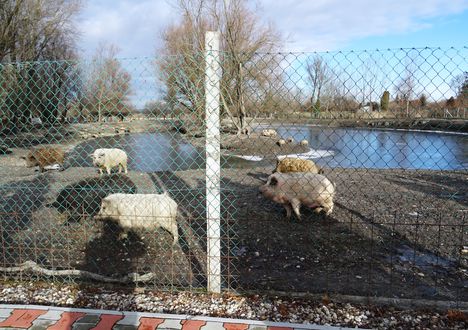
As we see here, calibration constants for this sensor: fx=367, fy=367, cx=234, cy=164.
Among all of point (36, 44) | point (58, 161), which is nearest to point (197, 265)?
point (58, 161)

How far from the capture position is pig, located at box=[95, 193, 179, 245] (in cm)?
531

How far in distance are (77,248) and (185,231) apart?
1.55m

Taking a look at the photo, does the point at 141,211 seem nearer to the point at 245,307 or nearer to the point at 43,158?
the point at 245,307

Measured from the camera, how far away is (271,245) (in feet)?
16.9

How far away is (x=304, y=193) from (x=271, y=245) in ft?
5.36

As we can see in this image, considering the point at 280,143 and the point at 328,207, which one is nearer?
the point at 328,207

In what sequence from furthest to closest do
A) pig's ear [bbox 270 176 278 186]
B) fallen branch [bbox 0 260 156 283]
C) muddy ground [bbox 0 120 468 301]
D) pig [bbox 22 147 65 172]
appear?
pig [bbox 22 147 65 172]
pig's ear [bbox 270 176 278 186]
muddy ground [bbox 0 120 468 301]
fallen branch [bbox 0 260 156 283]

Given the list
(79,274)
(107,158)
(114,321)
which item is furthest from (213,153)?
(107,158)

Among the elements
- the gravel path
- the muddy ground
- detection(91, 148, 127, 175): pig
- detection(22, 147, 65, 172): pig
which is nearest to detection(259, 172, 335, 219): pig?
the muddy ground

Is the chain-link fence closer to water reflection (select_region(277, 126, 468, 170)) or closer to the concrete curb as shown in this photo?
the concrete curb

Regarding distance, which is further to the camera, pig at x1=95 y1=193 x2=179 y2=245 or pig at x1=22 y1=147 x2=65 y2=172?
pig at x1=22 y1=147 x2=65 y2=172

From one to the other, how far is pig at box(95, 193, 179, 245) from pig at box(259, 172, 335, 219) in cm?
208

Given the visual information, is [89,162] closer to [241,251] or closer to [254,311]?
[241,251]

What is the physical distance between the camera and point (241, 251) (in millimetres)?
4941
